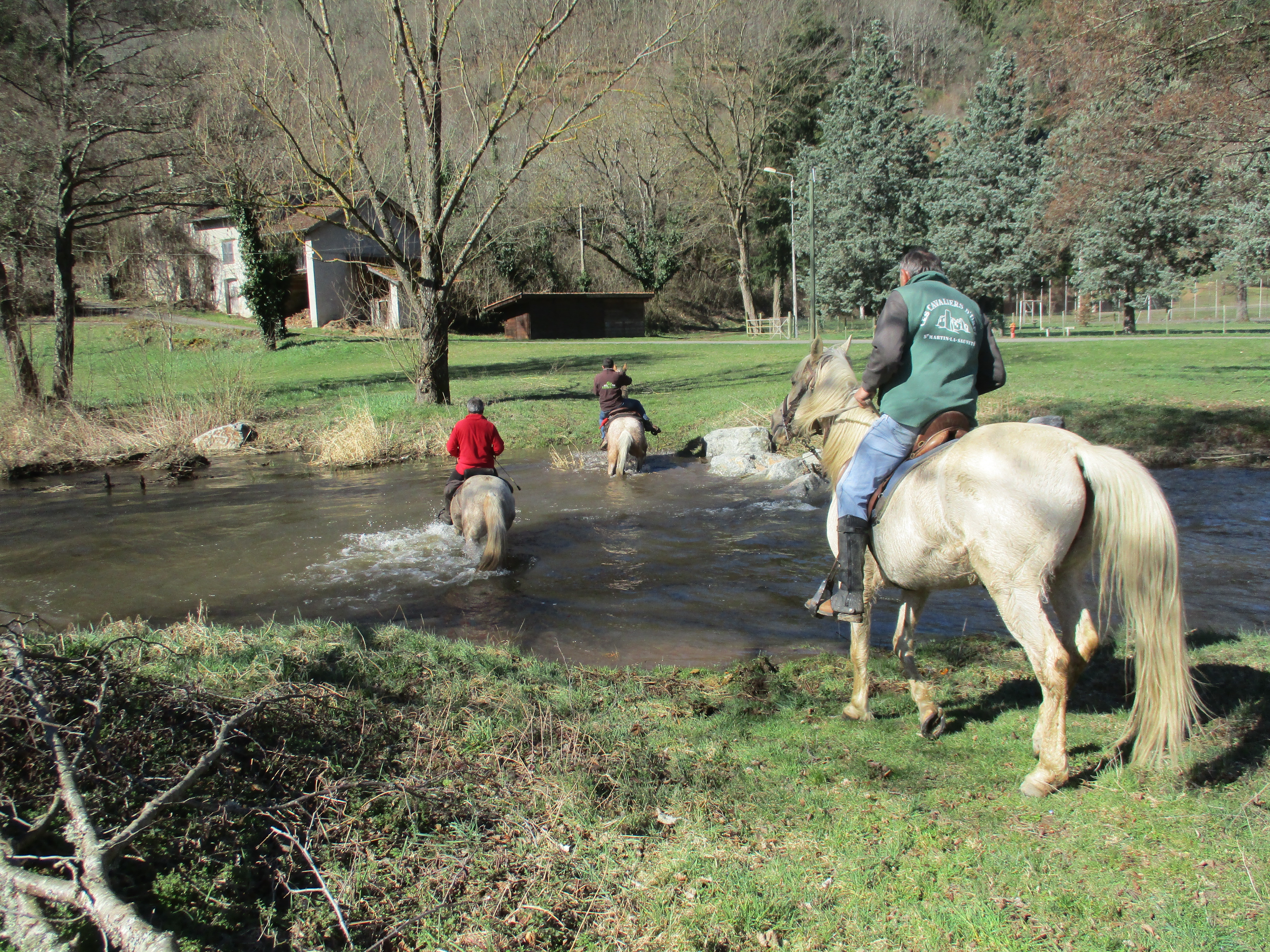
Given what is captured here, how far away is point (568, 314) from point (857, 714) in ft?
169

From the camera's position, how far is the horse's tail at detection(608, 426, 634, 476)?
15.9 m

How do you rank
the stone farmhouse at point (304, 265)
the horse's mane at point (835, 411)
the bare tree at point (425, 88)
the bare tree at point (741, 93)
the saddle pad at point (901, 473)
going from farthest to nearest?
the bare tree at point (741, 93) < the stone farmhouse at point (304, 265) < the bare tree at point (425, 88) < the horse's mane at point (835, 411) < the saddle pad at point (901, 473)

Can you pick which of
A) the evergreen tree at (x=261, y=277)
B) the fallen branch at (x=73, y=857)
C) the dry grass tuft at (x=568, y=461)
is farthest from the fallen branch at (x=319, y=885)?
the evergreen tree at (x=261, y=277)

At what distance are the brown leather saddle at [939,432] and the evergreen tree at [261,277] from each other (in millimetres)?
41805

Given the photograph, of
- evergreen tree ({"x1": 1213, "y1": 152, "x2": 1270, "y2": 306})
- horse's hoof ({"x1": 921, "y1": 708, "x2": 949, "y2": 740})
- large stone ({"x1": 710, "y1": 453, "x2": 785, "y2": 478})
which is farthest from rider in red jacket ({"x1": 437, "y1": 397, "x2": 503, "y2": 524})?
evergreen tree ({"x1": 1213, "y1": 152, "x2": 1270, "y2": 306})

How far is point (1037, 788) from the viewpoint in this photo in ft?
14.4

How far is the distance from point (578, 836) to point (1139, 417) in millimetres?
16667

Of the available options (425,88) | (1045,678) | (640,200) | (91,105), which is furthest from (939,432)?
(640,200)

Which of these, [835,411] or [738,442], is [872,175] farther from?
[835,411]

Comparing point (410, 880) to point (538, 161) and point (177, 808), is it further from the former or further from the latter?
point (538, 161)

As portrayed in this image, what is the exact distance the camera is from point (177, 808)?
3686 millimetres

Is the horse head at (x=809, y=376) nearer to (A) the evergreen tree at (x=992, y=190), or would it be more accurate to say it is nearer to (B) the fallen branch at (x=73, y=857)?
(B) the fallen branch at (x=73, y=857)

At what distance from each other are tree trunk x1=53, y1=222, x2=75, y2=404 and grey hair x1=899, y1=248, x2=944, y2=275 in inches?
840

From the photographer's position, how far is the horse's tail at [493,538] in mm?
10086
